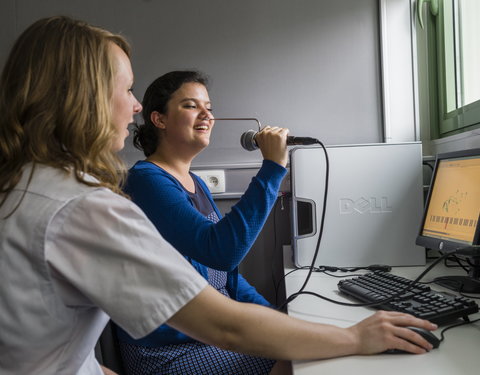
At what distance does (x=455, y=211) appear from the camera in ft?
4.01

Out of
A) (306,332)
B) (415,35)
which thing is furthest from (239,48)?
(306,332)

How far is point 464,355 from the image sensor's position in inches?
27.7

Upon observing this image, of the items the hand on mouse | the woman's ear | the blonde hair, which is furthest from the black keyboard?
the woman's ear

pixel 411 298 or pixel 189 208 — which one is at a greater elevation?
pixel 189 208

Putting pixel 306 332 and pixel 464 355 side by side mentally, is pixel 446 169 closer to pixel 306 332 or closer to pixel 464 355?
pixel 464 355

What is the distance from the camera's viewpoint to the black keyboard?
84cm

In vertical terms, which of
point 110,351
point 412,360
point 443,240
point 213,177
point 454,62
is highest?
point 454,62

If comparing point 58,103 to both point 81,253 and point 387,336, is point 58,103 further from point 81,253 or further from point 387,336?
point 387,336

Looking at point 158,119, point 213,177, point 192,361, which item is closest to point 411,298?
point 192,361

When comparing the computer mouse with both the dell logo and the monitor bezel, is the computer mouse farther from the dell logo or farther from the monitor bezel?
the dell logo

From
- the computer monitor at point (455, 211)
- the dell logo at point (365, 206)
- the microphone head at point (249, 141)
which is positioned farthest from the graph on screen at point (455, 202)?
the microphone head at point (249, 141)

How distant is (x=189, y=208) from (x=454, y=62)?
1286mm

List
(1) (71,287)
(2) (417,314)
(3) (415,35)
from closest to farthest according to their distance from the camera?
(1) (71,287), (2) (417,314), (3) (415,35)

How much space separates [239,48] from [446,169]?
100cm
